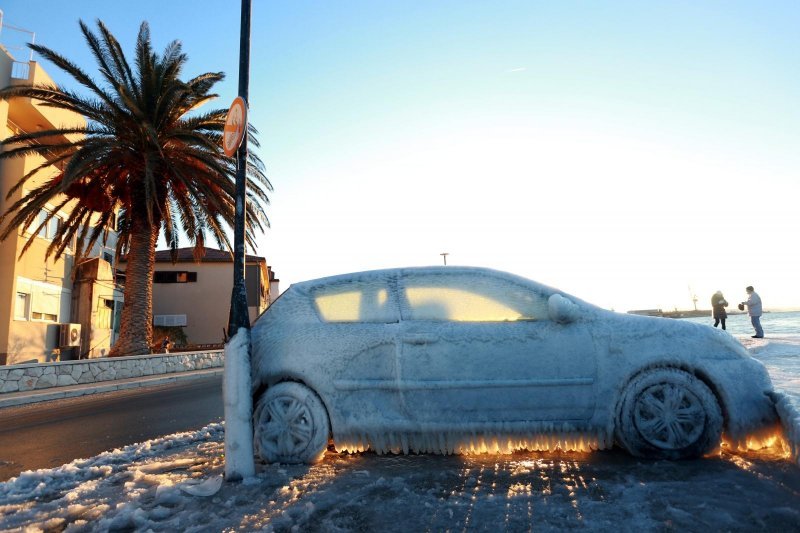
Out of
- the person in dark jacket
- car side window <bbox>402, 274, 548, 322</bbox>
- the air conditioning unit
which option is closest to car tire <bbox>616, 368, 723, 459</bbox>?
car side window <bbox>402, 274, 548, 322</bbox>

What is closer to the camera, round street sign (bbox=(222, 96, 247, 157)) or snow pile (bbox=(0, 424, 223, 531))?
snow pile (bbox=(0, 424, 223, 531))

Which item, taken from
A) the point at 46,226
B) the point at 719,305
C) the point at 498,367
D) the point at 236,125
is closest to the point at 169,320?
the point at 46,226

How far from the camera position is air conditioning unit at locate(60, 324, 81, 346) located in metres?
19.5

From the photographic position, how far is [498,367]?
3426mm

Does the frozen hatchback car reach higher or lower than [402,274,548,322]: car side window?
lower

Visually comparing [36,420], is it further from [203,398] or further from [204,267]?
[204,267]

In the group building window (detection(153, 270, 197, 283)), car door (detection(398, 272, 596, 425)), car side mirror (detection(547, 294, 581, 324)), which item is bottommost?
car door (detection(398, 272, 596, 425))

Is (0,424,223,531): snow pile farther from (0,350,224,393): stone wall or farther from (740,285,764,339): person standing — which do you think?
(740,285,764,339): person standing

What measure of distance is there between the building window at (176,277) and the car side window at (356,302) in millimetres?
35366

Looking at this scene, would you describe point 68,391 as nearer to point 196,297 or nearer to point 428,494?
point 428,494

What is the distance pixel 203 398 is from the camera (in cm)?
870

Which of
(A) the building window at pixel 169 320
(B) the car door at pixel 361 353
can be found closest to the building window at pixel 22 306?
(A) the building window at pixel 169 320

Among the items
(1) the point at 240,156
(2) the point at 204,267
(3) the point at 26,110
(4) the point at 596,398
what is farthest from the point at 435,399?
(2) the point at 204,267

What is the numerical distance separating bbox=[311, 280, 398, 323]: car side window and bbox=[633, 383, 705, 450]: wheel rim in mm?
1873
